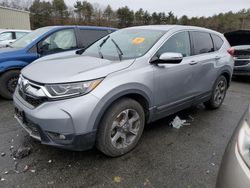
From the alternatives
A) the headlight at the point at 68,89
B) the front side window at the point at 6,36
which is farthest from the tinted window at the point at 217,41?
the front side window at the point at 6,36

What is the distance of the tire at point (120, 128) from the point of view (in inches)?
103

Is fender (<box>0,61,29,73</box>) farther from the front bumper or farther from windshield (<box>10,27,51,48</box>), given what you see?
the front bumper

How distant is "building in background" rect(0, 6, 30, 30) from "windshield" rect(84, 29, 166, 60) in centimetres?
2089

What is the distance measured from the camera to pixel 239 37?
8547mm

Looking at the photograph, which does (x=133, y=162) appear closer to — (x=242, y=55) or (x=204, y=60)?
(x=204, y=60)

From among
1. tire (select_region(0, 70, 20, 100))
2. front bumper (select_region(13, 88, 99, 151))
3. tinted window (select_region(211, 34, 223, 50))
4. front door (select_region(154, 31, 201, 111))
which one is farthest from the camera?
tire (select_region(0, 70, 20, 100))

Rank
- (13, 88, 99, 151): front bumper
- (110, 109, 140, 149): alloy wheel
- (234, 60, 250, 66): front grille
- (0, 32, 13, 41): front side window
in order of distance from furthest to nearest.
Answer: (0, 32, 13, 41): front side window < (234, 60, 250, 66): front grille < (110, 109, 140, 149): alloy wheel < (13, 88, 99, 151): front bumper

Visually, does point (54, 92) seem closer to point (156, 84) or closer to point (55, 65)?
point (55, 65)

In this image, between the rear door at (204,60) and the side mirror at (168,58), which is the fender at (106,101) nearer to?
the side mirror at (168,58)

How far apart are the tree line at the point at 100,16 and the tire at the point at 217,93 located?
2188 centimetres

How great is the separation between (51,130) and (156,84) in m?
1.46

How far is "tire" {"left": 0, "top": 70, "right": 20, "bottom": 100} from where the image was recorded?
464cm

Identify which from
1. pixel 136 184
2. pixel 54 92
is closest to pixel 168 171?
pixel 136 184

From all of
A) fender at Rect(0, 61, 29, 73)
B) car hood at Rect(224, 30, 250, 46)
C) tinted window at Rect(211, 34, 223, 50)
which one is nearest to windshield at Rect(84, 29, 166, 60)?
tinted window at Rect(211, 34, 223, 50)
